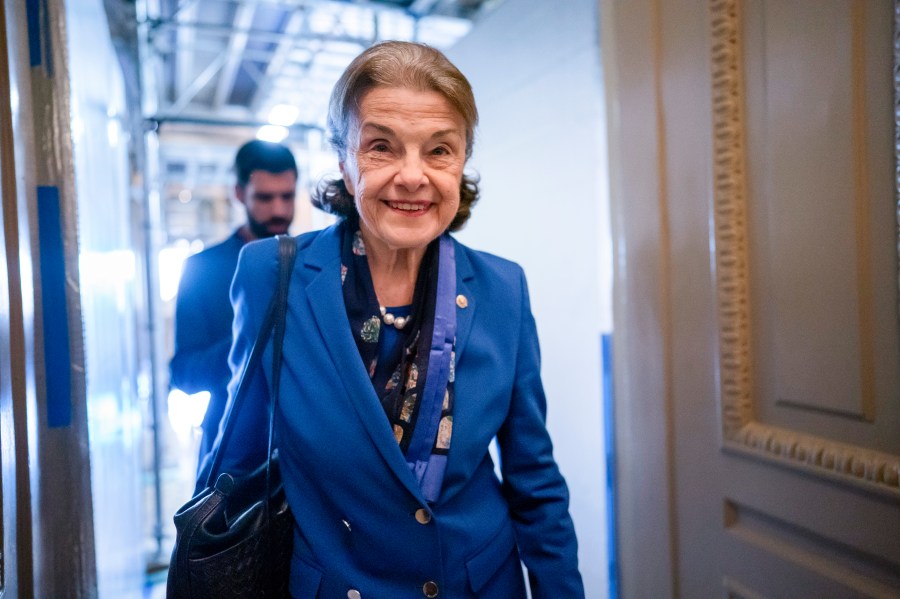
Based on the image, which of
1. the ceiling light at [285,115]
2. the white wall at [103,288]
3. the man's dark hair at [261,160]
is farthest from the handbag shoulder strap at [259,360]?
the ceiling light at [285,115]

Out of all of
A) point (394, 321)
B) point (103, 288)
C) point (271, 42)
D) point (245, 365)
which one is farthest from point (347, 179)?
point (271, 42)

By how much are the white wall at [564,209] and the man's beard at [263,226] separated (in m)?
0.73

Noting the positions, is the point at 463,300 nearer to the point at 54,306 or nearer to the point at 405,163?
the point at 405,163

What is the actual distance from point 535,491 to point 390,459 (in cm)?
32

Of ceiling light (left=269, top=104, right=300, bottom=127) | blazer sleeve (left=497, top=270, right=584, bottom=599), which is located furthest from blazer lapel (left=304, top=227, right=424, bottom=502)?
ceiling light (left=269, top=104, right=300, bottom=127)

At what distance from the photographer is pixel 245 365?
1.03 metres

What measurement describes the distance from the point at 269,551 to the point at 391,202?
0.62 metres

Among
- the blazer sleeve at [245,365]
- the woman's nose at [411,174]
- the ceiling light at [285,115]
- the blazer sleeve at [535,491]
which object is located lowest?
the blazer sleeve at [535,491]

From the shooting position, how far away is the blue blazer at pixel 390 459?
99cm

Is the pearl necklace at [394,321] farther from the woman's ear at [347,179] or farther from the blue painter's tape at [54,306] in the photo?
the blue painter's tape at [54,306]

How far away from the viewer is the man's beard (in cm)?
196

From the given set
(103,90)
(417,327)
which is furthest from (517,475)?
(103,90)

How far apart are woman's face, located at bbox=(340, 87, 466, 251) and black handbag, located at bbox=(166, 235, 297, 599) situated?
21 cm

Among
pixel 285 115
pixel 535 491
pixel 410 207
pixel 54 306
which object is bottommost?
pixel 535 491
